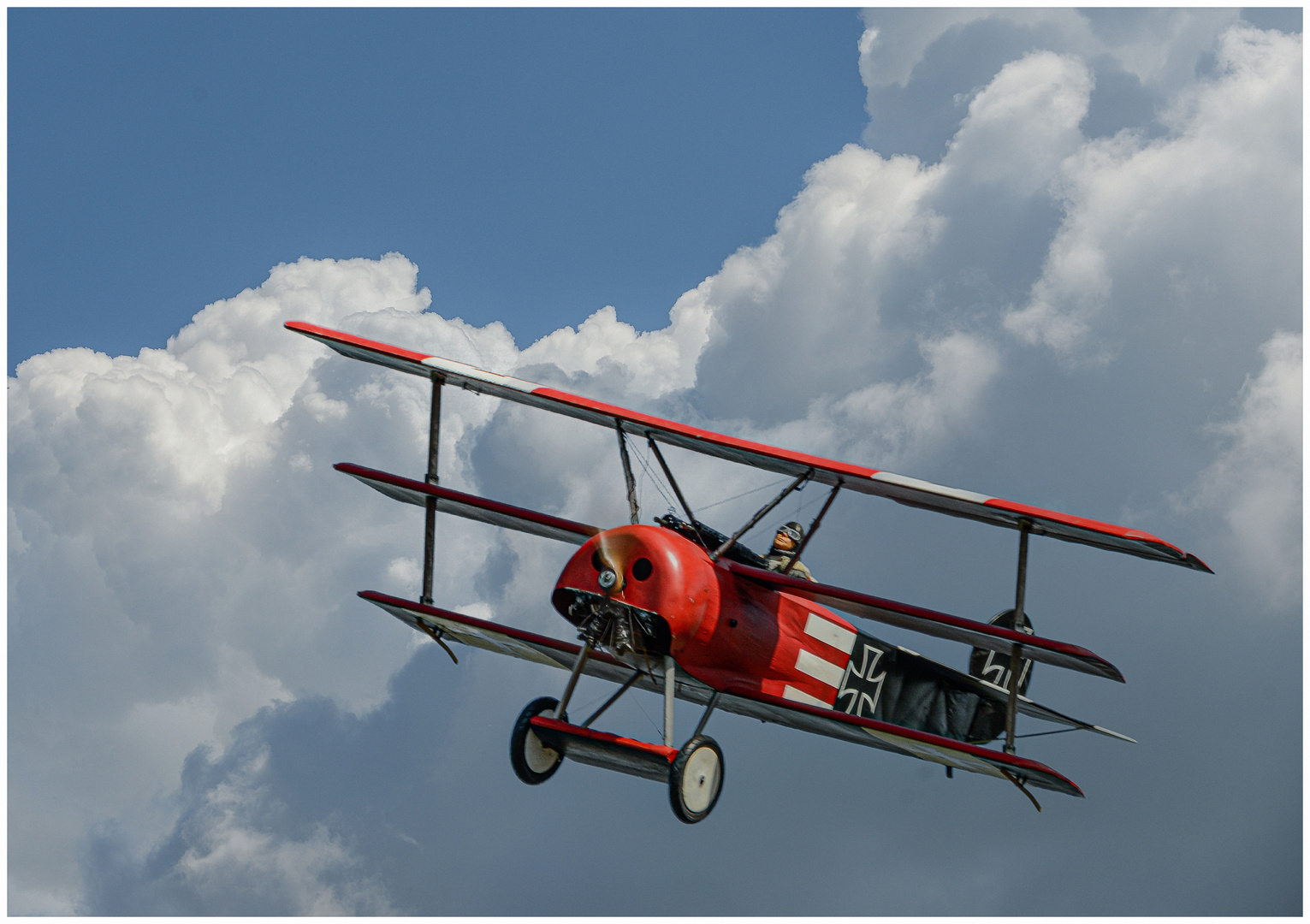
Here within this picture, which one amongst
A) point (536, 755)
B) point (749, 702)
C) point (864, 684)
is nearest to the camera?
point (536, 755)

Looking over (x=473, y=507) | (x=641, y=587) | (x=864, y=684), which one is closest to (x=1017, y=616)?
(x=864, y=684)

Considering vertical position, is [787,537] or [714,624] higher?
[787,537]

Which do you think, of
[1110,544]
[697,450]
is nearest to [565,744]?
[697,450]

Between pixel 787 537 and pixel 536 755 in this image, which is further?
pixel 787 537

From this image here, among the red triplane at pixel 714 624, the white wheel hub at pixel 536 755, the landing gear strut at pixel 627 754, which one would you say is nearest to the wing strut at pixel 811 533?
the red triplane at pixel 714 624

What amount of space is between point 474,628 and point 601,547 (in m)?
2.52

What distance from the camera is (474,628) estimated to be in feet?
43.7

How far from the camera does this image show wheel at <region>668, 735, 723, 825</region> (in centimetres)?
1092

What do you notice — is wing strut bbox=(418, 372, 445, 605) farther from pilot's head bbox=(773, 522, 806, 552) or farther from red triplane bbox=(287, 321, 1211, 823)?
pilot's head bbox=(773, 522, 806, 552)

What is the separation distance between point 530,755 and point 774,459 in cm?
351

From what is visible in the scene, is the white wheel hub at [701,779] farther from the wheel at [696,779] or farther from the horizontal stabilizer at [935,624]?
the horizontal stabilizer at [935,624]

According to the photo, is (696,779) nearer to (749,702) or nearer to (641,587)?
(749,702)

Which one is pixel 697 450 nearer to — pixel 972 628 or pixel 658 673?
pixel 658 673

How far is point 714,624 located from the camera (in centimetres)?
1174
